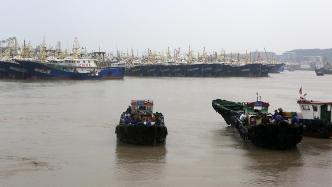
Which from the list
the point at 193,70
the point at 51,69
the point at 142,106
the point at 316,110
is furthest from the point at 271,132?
the point at 193,70

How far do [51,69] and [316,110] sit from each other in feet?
196

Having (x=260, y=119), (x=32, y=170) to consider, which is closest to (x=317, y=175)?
(x=260, y=119)

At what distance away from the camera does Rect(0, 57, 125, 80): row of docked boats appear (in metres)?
76.6

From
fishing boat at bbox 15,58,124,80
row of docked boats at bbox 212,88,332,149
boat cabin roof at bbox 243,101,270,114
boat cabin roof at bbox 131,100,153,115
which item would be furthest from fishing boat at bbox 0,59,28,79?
boat cabin roof at bbox 243,101,270,114

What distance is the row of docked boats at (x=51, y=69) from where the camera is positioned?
76.6 meters

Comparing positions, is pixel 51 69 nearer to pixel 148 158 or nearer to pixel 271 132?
pixel 271 132

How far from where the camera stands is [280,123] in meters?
18.7

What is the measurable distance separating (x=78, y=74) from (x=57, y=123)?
5332 centimetres

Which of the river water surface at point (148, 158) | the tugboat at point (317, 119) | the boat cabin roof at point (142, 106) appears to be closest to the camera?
the river water surface at point (148, 158)

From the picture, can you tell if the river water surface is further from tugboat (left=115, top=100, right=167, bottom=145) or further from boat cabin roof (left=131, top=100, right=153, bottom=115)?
boat cabin roof (left=131, top=100, right=153, bottom=115)

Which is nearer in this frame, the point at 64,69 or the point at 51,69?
the point at 51,69

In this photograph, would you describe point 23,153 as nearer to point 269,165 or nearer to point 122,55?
point 269,165

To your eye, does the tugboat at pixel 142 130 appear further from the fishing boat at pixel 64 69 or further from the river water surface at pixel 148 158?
the fishing boat at pixel 64 69

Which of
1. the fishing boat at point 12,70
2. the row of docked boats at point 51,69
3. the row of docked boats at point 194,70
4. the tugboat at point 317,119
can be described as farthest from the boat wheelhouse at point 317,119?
the row of docked boats at point 194,70
